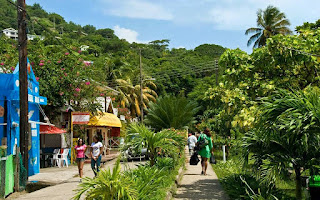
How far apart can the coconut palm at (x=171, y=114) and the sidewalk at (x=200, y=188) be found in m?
16.3

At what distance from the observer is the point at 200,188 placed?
11508mm

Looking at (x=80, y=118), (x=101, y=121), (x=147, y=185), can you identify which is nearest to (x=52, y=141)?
(x=80, y=118)

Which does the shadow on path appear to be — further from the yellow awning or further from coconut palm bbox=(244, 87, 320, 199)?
the yellow awning

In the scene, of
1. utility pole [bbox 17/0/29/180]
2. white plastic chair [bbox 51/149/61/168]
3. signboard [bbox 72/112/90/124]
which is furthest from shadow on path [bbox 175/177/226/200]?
signboard [bbox 72/112/90/124]

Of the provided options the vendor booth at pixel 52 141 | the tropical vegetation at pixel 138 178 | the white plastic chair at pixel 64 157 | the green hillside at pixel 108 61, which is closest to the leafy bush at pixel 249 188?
the tropical vegetation at pixel 138 178

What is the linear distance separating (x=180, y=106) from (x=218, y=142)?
5.78 metres

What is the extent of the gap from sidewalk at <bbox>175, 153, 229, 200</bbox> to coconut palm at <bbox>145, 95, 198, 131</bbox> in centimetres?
1634

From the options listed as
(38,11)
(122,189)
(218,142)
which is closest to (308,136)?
(122,189)

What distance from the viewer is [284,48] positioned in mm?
10297

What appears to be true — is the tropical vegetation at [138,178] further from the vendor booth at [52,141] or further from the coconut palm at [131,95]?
the coconut palm at [131,95]

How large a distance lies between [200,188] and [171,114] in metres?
20.1

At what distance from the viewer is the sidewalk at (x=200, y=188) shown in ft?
33.1

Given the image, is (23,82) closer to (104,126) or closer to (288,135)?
(288,135)

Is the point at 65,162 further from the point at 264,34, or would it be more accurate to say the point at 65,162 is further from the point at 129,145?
the point at 264,34
